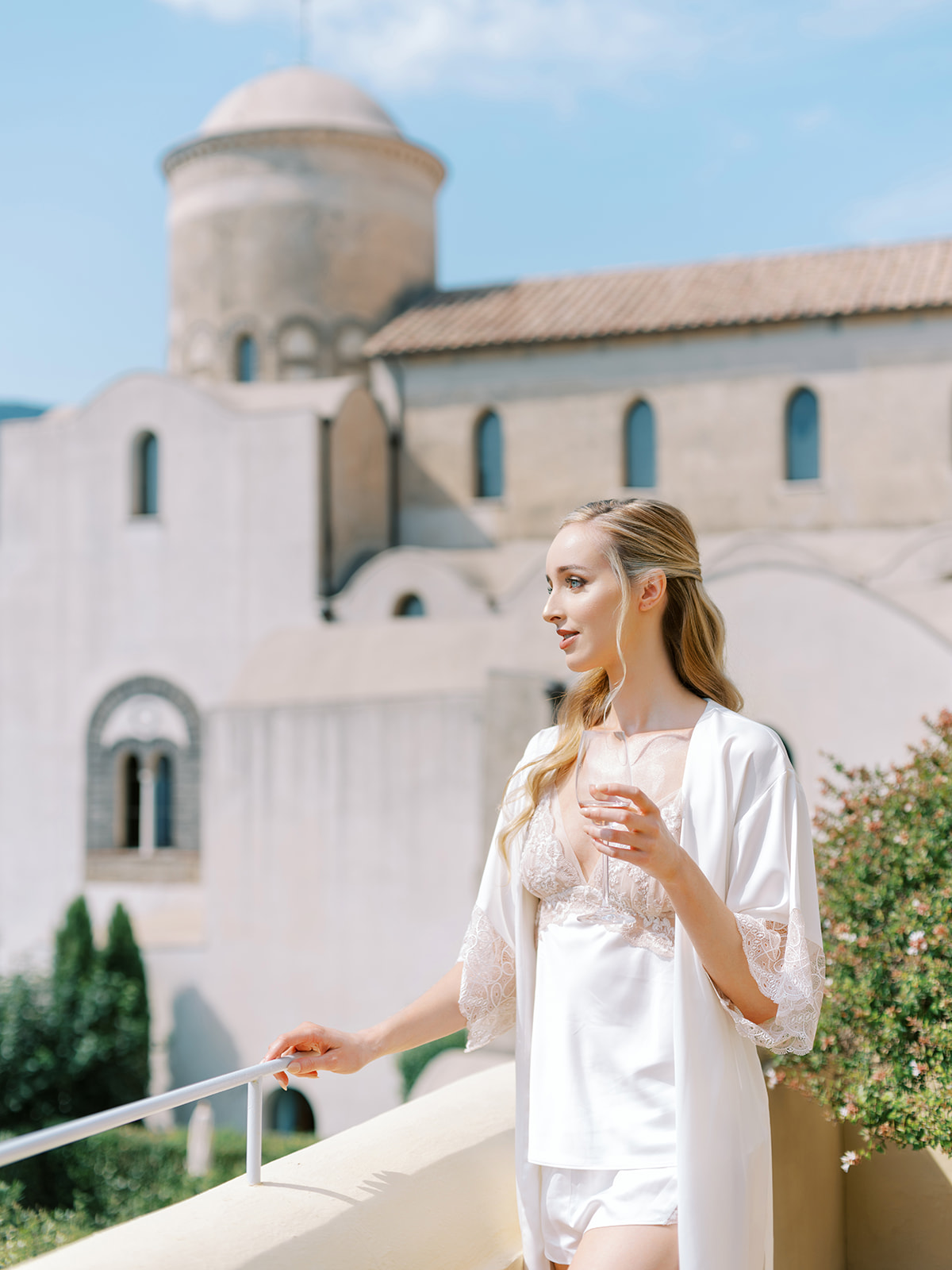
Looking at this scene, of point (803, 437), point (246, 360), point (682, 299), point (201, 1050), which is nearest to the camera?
point (201, 1050)

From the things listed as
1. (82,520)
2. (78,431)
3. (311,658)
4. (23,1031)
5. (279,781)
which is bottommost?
(23,1031)

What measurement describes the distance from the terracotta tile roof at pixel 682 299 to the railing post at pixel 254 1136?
63.6ft

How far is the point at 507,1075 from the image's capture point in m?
3.65

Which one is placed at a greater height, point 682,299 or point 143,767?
point 682,299

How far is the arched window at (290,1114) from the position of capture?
58.1 feet

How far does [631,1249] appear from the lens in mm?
2168

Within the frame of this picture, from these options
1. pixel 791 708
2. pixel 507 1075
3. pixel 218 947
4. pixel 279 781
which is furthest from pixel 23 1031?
pixel 507 1075

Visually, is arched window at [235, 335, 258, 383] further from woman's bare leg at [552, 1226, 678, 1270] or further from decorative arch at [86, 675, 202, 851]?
woman's bare leg at [552, 1226, 678, 1270]

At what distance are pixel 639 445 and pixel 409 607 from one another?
15.8ft

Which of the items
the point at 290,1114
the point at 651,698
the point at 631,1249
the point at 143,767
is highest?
the point at 651,698

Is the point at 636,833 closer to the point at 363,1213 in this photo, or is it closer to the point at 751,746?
the point at 751,746

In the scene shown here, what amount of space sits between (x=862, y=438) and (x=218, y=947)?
39.2ft

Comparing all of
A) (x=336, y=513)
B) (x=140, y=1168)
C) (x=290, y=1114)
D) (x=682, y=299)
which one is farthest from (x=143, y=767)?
(x=682, y=299)

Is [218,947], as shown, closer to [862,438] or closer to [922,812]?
[862,438]
